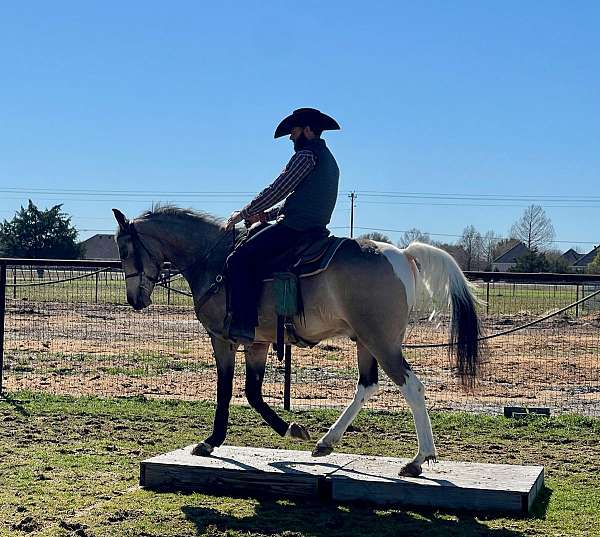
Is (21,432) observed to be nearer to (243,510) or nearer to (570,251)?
(243,510)

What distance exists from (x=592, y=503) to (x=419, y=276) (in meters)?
2.13

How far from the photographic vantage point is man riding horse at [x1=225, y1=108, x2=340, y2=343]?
7094 millimetres

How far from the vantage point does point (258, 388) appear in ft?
25.8

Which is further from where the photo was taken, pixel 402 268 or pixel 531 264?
pixel 531 264

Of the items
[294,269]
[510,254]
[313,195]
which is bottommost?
[294,269]

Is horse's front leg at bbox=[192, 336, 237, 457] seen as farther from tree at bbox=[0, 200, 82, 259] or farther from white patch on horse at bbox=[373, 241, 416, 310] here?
tree at bbox=[0, 200, 82, 259]

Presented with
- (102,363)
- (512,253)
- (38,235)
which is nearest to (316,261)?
(102,363)

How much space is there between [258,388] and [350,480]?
1.41m

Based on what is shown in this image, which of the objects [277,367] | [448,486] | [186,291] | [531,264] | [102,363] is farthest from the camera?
[531,264]

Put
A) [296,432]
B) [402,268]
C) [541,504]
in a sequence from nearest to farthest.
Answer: [541,504], [402,268], [296,432]

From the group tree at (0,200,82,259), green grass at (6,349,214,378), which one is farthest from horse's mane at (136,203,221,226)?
tree at (0,200,82,259)

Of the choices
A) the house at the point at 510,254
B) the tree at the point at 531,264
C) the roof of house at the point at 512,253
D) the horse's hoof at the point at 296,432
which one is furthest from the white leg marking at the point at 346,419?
the roof of house at the point at 512,253

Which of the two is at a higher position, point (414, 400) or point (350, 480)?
point (414, 400)

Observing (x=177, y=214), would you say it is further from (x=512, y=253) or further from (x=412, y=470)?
(x=512, y=253)
